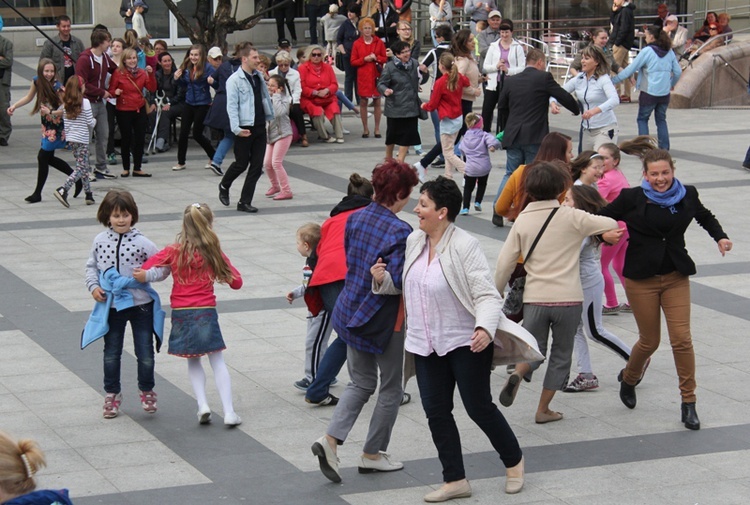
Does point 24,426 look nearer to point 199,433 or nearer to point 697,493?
point 199,433

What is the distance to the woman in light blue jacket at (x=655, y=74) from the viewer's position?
1691 cm

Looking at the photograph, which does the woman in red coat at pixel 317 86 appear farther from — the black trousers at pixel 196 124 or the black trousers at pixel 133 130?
the black trousers at pixel 133 130

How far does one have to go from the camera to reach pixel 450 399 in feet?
19.6

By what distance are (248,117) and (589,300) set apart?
6579 mm

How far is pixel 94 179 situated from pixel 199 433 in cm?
954

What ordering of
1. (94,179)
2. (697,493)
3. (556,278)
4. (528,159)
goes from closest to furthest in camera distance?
(697,493) < (556,278) < (528,159) < (94,179)

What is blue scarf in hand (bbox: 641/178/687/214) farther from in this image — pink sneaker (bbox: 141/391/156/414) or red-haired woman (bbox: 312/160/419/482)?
pink sneaker (bbox: 141/391/156/414)

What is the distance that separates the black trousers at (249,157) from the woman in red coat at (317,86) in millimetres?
4993

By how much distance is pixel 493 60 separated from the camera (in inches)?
697

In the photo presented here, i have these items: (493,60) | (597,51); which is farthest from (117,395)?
A: (493,60)

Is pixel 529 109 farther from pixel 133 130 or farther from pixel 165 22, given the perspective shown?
pixel 165 22

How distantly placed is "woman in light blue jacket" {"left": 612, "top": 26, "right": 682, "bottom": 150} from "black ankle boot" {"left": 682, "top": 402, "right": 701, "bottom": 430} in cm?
1030

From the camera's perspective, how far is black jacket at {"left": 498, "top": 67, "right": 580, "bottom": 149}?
1270cm

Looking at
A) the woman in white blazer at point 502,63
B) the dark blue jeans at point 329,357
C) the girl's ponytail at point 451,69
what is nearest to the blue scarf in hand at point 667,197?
the dark blue jeans at point 329,357
